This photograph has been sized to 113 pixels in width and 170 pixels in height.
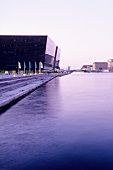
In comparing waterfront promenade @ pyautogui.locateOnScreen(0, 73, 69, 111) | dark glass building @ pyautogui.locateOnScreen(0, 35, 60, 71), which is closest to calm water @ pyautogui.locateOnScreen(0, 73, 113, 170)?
waterfront promenade @ pyautogui.locateOnScreen(0, 73, 69, 111)

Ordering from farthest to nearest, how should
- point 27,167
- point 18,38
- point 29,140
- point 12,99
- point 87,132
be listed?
point 18,38
point 12,99
point 87,132
point 29,140
point 27,167

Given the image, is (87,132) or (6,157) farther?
(87,132)

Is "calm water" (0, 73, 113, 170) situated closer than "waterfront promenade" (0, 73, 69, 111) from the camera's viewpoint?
Yes

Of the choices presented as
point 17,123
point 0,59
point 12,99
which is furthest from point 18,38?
point 17,123

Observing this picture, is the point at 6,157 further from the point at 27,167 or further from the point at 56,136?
the point at 56,136

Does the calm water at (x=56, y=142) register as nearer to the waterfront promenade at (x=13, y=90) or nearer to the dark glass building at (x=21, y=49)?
the waterfront promenade at (x=13, y=90)

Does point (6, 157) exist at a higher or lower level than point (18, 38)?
lower

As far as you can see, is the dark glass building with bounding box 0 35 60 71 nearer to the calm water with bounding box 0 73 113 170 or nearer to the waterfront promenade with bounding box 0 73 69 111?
the waterfront promenade with bounding box 0 73 69 111

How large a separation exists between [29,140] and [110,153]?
119 inches

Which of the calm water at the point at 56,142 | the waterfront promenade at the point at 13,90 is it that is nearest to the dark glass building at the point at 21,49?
the waterfront promenade at the point at 13,90

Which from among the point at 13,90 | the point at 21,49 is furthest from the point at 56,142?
the point at 21,49

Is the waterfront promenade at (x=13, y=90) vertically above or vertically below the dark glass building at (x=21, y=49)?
below

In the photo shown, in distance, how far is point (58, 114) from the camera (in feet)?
52.1

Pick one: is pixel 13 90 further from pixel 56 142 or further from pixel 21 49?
pixel 21 49
